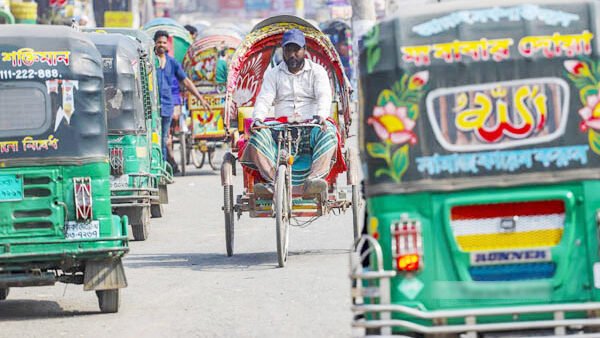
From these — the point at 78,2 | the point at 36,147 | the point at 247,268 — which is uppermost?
the point at 78,2

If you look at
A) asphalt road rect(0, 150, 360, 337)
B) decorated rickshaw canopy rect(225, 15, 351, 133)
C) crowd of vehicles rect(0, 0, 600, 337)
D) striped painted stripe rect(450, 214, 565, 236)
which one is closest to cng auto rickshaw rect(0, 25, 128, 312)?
asphalt road rect(0, 150, 360, 337)

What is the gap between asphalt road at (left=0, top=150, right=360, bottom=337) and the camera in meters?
10.8

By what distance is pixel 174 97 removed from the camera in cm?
2245

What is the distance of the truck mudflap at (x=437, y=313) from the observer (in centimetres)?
747

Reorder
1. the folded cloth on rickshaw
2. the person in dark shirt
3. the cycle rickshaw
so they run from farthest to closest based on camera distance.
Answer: the person in dark shirt
the folded cloth on rickshaw
the cycle rickshaw

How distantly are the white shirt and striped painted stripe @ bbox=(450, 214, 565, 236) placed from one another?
6702 millimetres

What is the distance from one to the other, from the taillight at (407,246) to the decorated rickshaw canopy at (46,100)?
444cm

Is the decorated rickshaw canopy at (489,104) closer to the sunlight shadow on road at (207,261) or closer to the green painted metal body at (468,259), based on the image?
the green painted metal body at (468,259)

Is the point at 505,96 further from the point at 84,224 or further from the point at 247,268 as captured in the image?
the point at 247,268

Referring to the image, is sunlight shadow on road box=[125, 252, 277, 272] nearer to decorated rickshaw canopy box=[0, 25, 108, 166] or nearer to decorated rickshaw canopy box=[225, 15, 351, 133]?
decorated rickshaw canopy box=[225, 15, 351, 133]

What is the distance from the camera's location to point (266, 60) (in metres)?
16.3

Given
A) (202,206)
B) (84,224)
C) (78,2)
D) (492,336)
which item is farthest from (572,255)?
(78,2)

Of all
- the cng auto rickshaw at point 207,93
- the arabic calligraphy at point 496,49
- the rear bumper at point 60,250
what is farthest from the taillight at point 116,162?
the arabic calligraphy at point 496,49

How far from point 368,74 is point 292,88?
660cm
